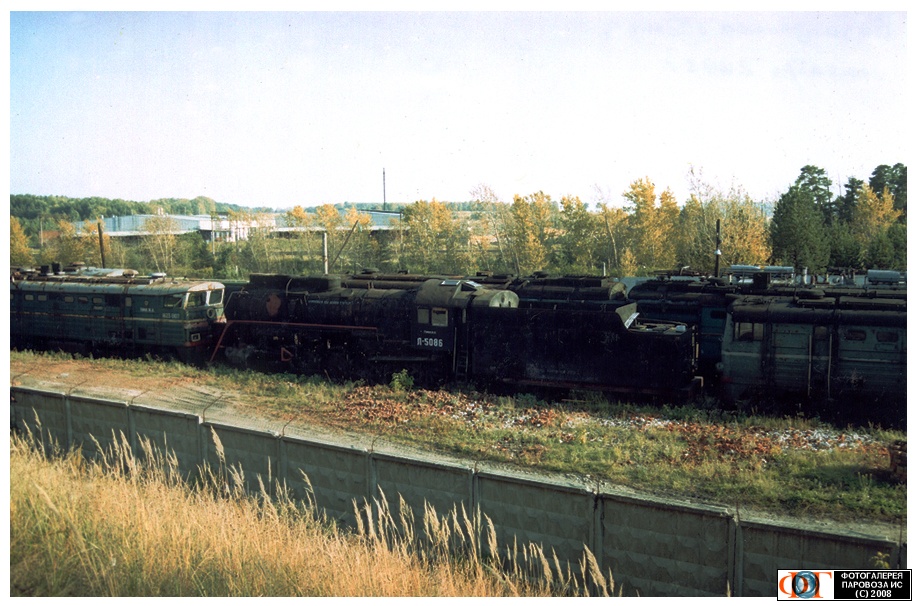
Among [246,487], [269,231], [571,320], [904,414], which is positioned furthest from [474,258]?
[246,487]

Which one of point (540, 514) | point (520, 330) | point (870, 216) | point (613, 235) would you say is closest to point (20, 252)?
point (520, 330)

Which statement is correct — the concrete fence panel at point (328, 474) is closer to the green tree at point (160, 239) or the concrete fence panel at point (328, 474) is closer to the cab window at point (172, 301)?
the cab window at point (172, 301)

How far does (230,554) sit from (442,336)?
38.1 feet

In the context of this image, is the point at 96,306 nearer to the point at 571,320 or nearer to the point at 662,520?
the point at 571,320

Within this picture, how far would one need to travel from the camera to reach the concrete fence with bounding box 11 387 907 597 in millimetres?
7289

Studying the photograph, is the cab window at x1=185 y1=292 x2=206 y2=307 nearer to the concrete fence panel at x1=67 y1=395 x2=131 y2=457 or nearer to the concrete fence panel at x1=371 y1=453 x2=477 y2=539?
the concrete fence panel at x1=67 y1=395 x2=131 y2=457

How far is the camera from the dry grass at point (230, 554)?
295 inches

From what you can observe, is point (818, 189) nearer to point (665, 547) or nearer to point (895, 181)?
point (895, 181)

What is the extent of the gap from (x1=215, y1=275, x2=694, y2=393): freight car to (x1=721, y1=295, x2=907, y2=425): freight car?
1267 millimetres

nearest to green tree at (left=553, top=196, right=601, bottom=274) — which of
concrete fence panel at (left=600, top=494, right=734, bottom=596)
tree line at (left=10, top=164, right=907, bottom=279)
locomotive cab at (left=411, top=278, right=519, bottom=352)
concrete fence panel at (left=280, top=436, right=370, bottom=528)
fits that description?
tree line at (left=10, top=164, right=907, bottom=279)

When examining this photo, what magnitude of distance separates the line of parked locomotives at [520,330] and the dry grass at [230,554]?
916 cm

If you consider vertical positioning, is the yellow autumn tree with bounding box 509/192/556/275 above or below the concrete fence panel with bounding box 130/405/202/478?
above

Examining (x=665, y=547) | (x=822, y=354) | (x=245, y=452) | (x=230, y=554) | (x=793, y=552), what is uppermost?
(x=822, y=354)

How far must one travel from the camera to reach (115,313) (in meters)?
24.6
